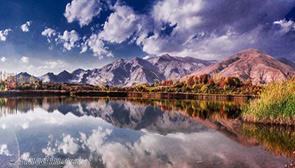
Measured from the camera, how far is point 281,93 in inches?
1470

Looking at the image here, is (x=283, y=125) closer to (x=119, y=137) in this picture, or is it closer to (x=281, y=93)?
(x=281, y=93)

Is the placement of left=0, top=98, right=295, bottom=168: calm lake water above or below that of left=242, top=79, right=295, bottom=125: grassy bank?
below

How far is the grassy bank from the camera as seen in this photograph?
3544cm

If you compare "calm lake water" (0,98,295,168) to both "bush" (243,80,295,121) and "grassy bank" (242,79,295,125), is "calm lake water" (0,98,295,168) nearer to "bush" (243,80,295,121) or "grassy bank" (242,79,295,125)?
"grassy bank" (242,79,295,125)

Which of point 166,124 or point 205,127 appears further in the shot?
point 166,124

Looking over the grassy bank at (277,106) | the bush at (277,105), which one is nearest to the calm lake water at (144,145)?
the grassy bank at (277,106)

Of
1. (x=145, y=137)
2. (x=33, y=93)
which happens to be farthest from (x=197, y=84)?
(x=145, y=137)

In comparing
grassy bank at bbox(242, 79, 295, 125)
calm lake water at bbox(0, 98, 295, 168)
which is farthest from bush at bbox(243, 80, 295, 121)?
calm lake water at bbox(0, 98, 295, 168)

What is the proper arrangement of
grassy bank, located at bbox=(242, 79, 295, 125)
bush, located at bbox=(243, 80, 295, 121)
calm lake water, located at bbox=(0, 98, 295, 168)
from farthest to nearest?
bush, located at bbox=(243, 80, 295, 121)
grassy bank, located at bbox=(242, 79, 295, 125)
calm lake water, located at bbox=(0, 98, 295, 168)

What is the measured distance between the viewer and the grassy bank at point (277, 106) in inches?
1395

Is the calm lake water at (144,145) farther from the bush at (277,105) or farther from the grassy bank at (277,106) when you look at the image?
the bush at (277,105)

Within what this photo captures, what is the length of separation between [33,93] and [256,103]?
110889 mm

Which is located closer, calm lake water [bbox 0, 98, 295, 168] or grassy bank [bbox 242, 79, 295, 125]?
calm lake water [bbox 0, 98, 295, 168]

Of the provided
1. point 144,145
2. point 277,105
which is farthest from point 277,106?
point 144,145
